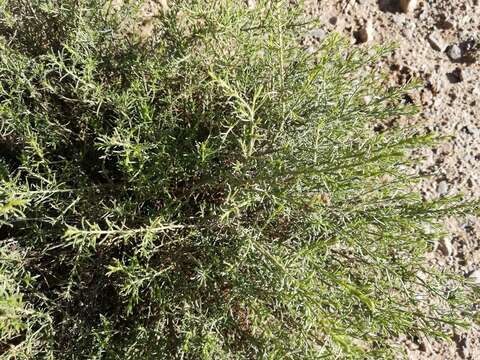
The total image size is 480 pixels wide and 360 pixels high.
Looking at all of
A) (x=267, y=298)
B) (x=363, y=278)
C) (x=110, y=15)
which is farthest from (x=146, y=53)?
(x=363, y=278)

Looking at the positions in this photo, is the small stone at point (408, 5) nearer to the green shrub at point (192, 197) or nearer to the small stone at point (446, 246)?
the green shrub at point (192, 197)

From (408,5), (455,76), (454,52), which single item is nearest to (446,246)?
(455,76)

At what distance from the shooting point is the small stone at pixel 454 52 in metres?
3.57

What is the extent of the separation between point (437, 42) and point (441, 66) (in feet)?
0.54

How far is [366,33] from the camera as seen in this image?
11.5 feet

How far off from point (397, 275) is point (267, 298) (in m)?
0.57

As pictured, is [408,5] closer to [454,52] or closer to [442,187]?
[454,52]

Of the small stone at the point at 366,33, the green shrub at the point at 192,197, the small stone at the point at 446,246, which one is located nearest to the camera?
the green shrub at the point at 192,197

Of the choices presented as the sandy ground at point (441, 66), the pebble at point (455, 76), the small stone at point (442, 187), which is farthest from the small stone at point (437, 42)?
the small stone at point (442, 187)

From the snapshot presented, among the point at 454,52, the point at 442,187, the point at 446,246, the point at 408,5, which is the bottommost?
the point at 446,246

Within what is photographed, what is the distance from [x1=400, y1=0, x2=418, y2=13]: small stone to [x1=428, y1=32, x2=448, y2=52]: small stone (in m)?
0.22

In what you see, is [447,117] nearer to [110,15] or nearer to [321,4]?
[321,4]

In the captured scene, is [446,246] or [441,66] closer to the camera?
[446,246]

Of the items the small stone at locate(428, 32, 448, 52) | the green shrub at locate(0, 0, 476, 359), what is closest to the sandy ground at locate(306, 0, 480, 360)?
the small stone at locate(428, 32, 448, 52)
